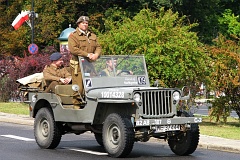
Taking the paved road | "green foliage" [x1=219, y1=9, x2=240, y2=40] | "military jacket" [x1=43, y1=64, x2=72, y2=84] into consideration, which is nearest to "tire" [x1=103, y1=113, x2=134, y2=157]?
the paved road

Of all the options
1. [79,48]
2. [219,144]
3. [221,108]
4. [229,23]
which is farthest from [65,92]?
[229,23]

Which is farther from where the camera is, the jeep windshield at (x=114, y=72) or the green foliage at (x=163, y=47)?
the green foliage at (x=163, y=47)

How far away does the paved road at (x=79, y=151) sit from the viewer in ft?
43.9

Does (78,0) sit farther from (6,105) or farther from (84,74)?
(84,74)

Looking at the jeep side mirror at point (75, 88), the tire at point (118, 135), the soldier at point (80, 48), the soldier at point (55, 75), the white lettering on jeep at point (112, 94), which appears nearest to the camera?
the tire at point (118, 135)

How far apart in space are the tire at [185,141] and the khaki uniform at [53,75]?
2571 millimetres

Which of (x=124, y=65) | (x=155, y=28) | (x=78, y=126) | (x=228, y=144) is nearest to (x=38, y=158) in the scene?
(x=78, y=126)

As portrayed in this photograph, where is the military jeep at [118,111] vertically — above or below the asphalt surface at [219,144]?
above

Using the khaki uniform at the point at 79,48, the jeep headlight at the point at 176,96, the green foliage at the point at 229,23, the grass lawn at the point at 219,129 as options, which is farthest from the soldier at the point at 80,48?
the green foliage at the point at 229,23

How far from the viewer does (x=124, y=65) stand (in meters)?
14.7

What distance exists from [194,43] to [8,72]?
45.5 feet

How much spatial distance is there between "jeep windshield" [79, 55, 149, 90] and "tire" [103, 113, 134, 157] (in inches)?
46.6

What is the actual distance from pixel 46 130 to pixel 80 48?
6.01ft

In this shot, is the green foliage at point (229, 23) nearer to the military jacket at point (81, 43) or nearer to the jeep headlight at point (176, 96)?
the military jacket at point (81, 43)
